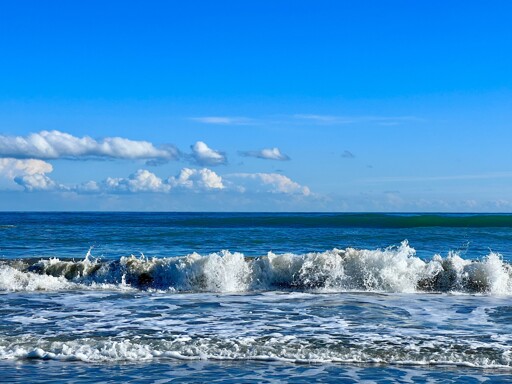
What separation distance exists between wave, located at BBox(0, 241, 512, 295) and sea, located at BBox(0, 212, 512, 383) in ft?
0.13

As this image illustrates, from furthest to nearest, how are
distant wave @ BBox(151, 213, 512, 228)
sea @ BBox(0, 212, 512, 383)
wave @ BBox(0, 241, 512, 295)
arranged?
distant wave @ BBox(151, 213, 512, 228)
wave @ BBox(0, 241, 512, 295)
sea @ BBox(0, 212, 512, 383)

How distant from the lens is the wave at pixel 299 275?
730 inches

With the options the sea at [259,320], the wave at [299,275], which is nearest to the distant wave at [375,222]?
the wave at [299,275]

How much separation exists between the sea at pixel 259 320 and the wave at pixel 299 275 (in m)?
0.04

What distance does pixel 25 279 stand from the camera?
19.1 meters

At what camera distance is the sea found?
9492 millimetres

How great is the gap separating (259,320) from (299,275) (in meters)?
6.32

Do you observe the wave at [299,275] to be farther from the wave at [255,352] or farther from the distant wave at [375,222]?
the distant wave at [375,222]

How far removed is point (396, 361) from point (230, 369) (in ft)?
8.48

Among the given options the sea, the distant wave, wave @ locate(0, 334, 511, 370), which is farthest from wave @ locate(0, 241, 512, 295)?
the distant wave

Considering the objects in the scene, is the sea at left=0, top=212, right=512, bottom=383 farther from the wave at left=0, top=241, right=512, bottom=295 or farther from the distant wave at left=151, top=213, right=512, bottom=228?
the distant wave at left=151, top=213, right=512, bottom=228

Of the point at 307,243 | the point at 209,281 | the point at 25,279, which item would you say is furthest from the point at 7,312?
the point at 307,243

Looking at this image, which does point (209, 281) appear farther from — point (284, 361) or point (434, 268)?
point (284, 361)

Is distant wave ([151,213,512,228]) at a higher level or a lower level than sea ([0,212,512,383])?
higher
